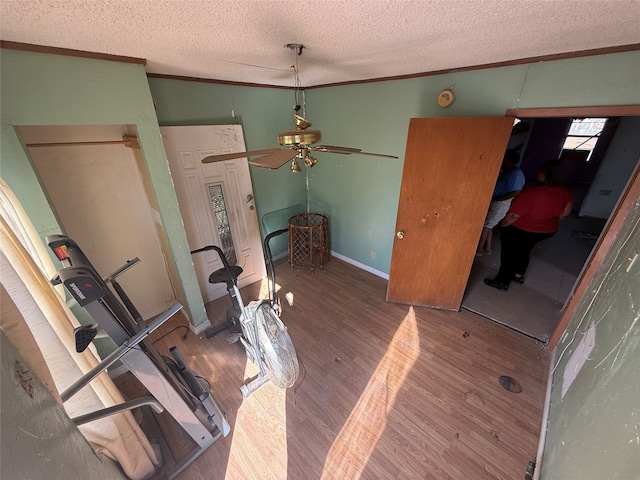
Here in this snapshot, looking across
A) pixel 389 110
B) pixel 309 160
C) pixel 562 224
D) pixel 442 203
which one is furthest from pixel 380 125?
pixel 562 224

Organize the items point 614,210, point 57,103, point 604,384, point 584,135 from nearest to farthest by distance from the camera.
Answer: point 604,384 → point 57,103 → point 614,210 → point 584,135

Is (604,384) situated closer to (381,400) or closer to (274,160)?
(381,400)

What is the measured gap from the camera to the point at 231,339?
2.27 m

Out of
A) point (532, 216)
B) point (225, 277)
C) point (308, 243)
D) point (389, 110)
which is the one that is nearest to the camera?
point (225, 277)

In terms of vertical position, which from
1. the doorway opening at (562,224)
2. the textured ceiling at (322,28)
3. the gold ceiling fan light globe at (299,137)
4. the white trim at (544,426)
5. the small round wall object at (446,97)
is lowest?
the white trim at (544,426)

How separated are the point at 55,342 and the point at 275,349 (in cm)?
110

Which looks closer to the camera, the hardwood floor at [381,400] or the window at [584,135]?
the hardwood floor at [381,400]

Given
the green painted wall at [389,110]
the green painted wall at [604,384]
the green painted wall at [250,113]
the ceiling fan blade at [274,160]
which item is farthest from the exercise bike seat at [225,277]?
the green painted wall at [604,384]

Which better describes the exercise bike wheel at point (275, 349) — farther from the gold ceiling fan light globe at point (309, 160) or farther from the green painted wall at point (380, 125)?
the gold ceiling fan light globe at point (309, 160)

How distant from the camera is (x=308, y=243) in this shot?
11.0 ft

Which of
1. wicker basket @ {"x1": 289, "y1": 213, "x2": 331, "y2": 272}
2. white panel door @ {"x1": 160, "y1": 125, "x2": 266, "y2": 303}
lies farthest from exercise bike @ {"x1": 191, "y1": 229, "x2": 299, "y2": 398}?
wicker basket @ {"x1": 289, "y1": 213, "x2": 331, "y2": 272}

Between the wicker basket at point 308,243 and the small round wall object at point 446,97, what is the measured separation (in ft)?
5.74

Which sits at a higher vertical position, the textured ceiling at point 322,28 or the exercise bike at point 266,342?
the textured ceiling at point 322,28

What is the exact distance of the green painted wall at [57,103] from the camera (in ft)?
4.11
